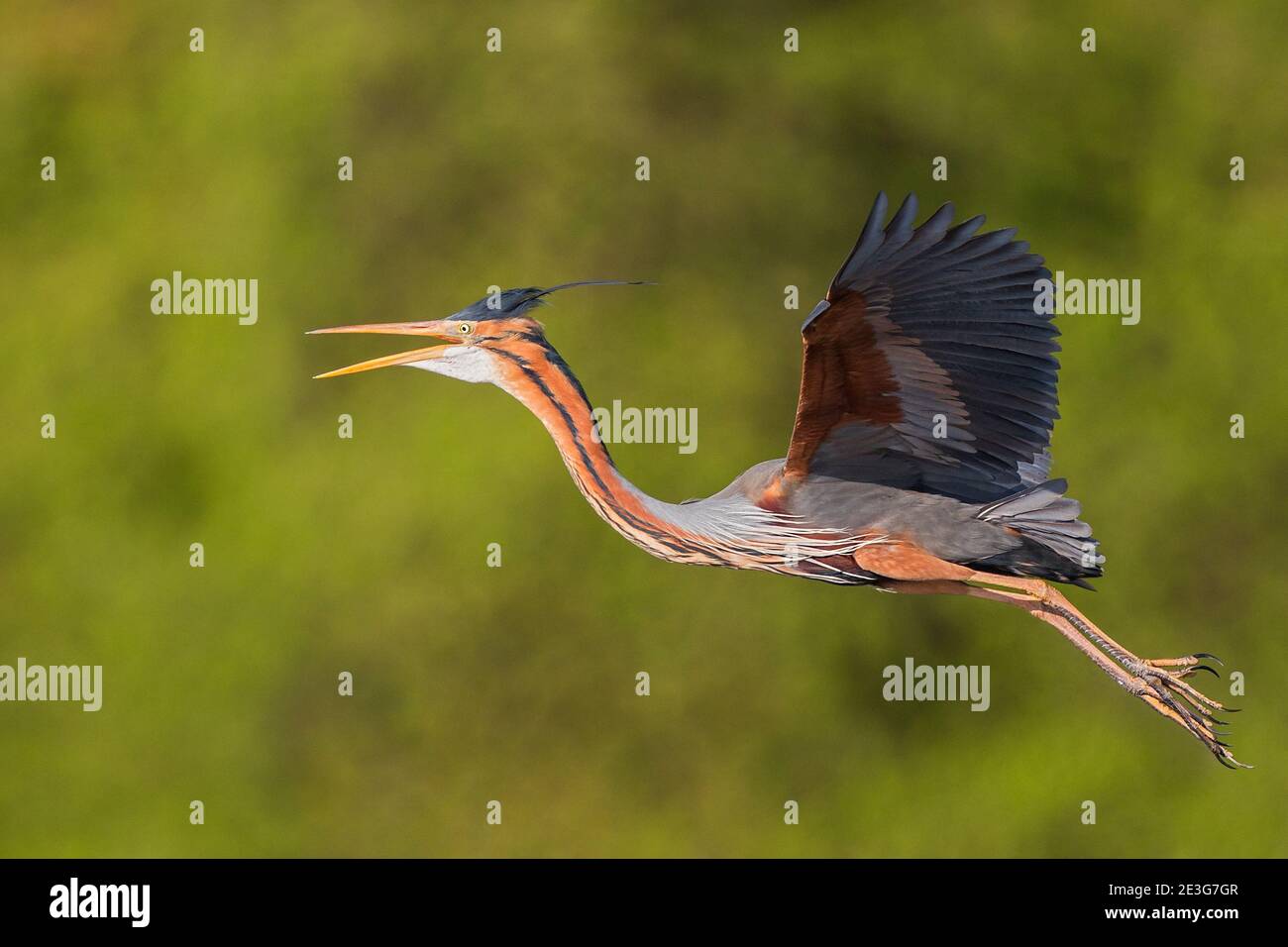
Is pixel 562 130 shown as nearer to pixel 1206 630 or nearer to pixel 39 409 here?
pixel 39 409

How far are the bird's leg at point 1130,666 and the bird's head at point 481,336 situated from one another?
5.59 ft

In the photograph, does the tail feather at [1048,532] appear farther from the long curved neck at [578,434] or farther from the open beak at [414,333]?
the open beak at [414,333]

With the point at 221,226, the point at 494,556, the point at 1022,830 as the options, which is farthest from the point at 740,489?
the point at 221,226

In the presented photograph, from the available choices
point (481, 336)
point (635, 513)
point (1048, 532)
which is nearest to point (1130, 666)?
point (1048, 532)

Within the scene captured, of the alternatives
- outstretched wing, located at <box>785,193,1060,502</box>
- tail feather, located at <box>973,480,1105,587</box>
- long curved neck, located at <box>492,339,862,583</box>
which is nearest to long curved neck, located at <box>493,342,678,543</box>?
long curved neck, located at <box>492,339,862,583</box>

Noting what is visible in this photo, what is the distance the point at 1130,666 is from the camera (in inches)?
218

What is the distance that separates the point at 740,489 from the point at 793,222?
20.6ft

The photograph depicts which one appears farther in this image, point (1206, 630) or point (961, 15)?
point (961, 15)

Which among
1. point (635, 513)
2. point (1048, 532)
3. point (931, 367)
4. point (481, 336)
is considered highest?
point (481, 336)

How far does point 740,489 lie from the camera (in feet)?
19.7

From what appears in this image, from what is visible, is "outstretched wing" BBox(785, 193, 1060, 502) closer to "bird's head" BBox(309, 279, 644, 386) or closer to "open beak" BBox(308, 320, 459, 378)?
"bird's head" BBox(309, 279, 644, 386)

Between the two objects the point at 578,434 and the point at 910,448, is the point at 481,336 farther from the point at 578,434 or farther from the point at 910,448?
the point at 910,448

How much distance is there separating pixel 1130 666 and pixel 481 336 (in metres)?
2.40

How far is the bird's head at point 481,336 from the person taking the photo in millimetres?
5672
